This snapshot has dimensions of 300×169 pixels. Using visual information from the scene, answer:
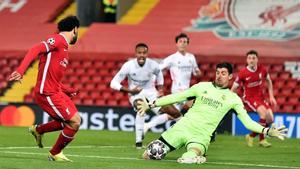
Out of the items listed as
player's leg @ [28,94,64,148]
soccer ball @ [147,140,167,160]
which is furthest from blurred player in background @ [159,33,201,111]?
soccer ball @ [147,140,167,160]

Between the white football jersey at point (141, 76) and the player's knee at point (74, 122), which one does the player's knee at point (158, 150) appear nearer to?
the player's knee at point (74, 122)

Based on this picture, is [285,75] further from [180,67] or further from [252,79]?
[252,79]

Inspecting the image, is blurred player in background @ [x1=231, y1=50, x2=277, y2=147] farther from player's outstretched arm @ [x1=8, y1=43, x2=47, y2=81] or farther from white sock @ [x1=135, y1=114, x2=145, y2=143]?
player's outstretched arm @ [x1=8, y1=43, x2=47, y2=81]

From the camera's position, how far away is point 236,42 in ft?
87.8

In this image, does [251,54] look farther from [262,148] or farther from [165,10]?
[165,10]

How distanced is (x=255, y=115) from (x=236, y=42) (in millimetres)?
3629

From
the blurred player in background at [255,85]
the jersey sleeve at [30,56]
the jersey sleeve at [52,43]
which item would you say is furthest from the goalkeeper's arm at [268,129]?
the blurred player in background at [255,85]

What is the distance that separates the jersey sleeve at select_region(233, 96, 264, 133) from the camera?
1219cm

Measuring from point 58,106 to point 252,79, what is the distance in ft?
25.2

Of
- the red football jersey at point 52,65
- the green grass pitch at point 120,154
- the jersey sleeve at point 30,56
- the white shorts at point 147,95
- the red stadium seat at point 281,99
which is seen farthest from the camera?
the red stadium seat at point 281,99

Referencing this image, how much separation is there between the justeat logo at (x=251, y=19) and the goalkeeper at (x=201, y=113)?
1382 centimetres

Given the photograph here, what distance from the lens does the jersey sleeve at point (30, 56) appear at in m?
11.7

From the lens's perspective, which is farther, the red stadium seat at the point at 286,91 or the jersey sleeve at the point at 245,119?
the red stadium seat at the point at 286,91

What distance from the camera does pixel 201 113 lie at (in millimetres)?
12953
